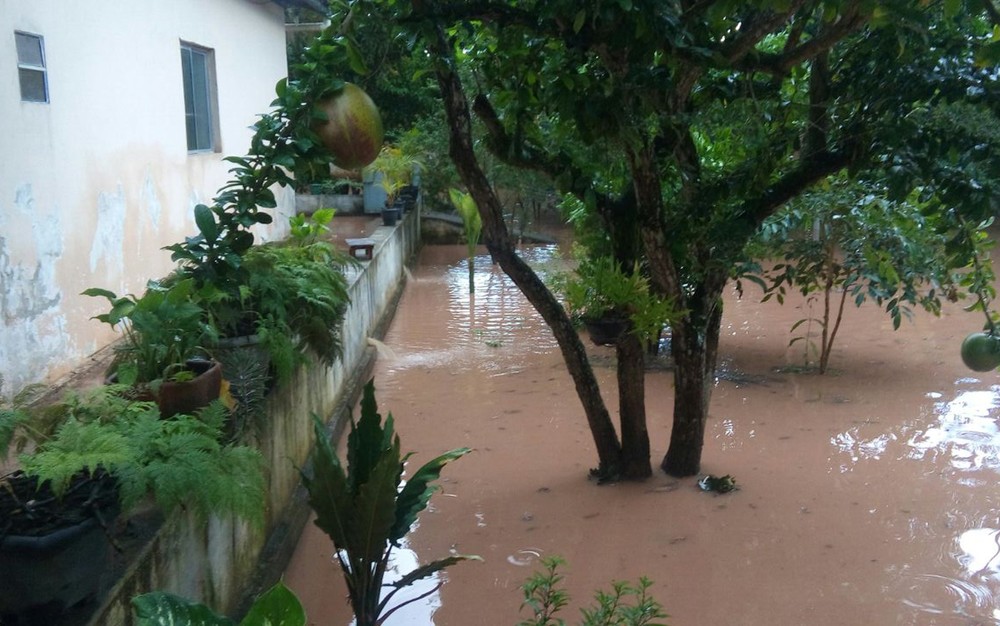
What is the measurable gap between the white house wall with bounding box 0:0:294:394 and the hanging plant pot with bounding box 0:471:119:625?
2.89m

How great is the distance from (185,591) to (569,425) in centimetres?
383

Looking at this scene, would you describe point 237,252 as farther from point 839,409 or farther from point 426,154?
point 426,154

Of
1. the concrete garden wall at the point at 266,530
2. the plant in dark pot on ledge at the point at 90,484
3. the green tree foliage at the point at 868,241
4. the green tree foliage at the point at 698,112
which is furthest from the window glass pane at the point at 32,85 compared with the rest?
the green tree foliage at the point at 868,241

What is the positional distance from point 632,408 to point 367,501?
2.31 m

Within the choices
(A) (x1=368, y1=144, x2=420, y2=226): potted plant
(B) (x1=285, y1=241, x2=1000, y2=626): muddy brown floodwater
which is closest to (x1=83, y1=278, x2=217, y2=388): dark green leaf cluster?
(B) (x1=285, y1=241, x2=1000, y2=626): muddy brown floodwater

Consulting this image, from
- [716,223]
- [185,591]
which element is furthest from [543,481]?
[185,591]

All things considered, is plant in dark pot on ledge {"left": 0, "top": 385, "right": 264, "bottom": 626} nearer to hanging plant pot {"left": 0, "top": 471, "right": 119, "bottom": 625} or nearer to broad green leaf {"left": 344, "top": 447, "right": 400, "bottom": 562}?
hanging plant pot {"left": 0, "top": 471, "right": 119, "bottom": 625}

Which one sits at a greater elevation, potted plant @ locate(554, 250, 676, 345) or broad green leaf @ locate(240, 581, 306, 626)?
potted plant @ locate(554, 250, 676, 345)

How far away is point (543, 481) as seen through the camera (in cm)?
557

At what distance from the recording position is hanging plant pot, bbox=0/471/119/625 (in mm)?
2375

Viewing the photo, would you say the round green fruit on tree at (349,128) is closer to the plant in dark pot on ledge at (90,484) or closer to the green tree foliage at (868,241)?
the plant in dark pot on ledge at (90,484)

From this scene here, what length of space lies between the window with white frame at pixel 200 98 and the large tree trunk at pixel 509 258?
17.1 feet

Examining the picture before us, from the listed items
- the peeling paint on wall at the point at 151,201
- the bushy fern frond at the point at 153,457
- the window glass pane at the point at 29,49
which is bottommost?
the bushy fern frond at the point at 153,457

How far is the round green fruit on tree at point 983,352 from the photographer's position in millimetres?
4129
